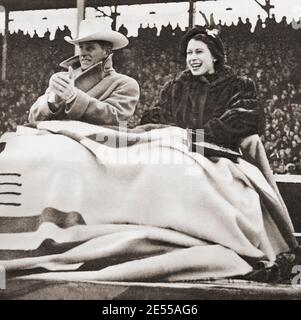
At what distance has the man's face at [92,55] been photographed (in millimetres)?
6277

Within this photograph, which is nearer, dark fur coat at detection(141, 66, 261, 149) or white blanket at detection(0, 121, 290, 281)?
white blanket at detection(0, 121, 290, 281)

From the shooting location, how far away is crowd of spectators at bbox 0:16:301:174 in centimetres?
602

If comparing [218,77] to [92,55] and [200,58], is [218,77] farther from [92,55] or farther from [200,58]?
[92,55]

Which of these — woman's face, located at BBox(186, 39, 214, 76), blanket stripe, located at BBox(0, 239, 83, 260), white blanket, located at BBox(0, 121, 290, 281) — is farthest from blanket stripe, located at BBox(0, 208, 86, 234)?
woman's face, located at BBox(186, 39, 214, 76)

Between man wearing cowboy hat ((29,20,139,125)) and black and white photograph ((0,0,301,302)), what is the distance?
0.4 inches

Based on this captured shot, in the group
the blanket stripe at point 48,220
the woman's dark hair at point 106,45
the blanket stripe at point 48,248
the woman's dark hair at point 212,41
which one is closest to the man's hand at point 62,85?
the woman's dark hair at point 106,45

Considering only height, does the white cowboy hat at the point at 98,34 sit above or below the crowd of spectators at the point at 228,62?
above

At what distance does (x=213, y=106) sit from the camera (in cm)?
602

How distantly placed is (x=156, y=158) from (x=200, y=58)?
39.2 inches

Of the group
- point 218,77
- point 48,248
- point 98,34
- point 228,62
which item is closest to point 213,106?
point 218,77

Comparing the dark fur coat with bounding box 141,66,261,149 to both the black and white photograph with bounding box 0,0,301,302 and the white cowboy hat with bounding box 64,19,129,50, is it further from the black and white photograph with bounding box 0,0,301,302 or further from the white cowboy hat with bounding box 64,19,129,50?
the white cowboy hat with bounding box 64,19,129,50

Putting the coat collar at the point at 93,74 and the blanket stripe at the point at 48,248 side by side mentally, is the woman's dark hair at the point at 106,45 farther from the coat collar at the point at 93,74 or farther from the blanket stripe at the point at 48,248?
the blanket stripe at the point at 48,248
